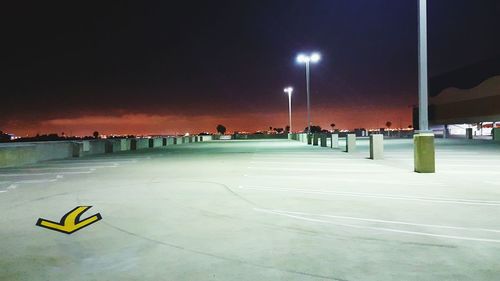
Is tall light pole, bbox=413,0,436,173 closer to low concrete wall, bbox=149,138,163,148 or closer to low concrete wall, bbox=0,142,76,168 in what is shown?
low concrete wall, bbox=0,142,76,168

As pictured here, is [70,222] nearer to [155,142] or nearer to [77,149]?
[77,149]

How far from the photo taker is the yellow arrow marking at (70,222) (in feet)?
24.0

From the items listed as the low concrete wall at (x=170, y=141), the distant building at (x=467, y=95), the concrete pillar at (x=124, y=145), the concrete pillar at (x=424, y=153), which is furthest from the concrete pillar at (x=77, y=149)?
the distant building at (x=467, y=95)

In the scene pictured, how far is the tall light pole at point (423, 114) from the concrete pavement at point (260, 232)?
7.27ft

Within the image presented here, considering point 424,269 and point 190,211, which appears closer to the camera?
point 424,269

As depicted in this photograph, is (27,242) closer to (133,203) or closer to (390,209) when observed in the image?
(133,203)

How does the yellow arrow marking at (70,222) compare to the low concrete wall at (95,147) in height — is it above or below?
below

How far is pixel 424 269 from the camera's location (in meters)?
4.94

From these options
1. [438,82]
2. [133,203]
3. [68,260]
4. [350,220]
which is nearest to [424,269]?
[350,220]

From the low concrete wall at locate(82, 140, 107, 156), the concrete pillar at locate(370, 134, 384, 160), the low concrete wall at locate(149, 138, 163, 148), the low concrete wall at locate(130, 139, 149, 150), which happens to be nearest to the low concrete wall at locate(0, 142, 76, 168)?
the low concrete wall at locate(82, 140, 107, 156)

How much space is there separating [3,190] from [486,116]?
81.0m

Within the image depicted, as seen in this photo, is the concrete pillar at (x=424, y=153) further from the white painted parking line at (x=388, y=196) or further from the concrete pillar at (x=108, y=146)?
the concrete pillar at (x=108, y=146)

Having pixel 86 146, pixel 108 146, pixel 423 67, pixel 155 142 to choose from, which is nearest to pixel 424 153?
pixel 423 67

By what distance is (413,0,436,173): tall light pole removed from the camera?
1491 centimetres
